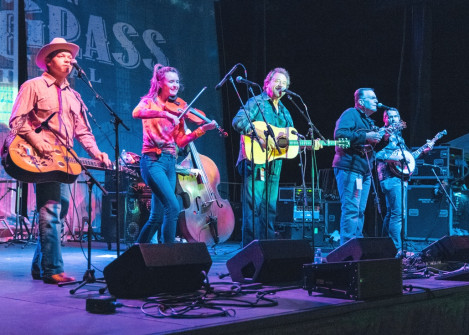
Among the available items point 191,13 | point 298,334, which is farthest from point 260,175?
point 191,13

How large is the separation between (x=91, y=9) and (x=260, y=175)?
695cm

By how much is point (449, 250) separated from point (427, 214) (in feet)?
17.2

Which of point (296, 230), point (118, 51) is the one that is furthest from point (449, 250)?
point (118, 51)

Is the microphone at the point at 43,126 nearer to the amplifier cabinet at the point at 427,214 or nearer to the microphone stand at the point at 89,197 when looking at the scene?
the microphone stand at the point at 89,197

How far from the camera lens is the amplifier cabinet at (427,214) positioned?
1062 centimetres

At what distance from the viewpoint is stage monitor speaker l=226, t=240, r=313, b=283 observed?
4.39 m

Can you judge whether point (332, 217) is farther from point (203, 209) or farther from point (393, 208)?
point (203, 209)

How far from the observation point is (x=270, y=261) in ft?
14.4

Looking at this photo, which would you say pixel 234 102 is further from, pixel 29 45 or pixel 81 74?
pixel 81 74

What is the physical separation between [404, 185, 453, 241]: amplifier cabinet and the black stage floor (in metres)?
6.03

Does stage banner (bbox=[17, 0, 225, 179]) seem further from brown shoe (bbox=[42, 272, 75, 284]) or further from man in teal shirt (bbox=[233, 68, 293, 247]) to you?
brown shoe (bbox=[42, 272, 75, 284])

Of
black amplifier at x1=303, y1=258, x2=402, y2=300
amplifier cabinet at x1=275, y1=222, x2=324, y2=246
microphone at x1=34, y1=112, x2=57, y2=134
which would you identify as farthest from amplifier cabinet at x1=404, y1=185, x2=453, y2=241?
microphone at x1=34, y1=112, x2=57, y2=134

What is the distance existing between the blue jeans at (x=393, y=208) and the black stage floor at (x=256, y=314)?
2.09 metres

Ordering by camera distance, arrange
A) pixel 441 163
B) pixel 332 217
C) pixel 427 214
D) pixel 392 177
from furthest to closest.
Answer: pixel 332 217 < pixel 427 214 < pixel 441 163 < pixel 392 177
